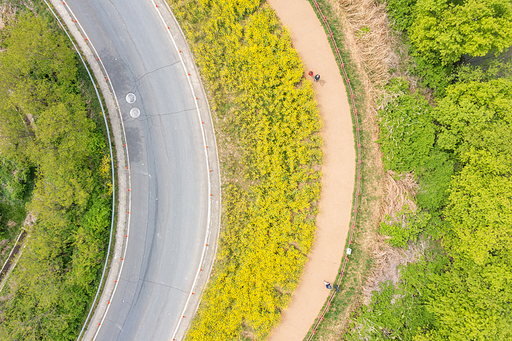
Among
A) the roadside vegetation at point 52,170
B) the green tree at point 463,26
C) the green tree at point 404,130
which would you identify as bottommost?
the roadside vegetation at point 52,170

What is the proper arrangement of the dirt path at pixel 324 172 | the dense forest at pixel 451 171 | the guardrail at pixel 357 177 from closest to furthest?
1. the dense forest at pixel 451 171
2. the guardrail at pixel 357 177
3. the dirt path at pixel 324 172

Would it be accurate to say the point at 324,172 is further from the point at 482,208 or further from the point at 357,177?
the point at 482,208

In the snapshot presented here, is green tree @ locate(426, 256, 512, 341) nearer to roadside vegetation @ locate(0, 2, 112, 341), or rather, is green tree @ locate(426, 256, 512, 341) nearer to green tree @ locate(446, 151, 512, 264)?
green tree @ locate(446, 151, 512, 264)

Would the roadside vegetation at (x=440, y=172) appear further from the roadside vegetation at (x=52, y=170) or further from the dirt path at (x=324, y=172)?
the roadside vegetation at (x=52, y=170)

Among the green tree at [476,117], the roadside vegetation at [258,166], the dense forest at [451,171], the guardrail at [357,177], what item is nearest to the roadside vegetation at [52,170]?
the roadside vegetation at [258,166]

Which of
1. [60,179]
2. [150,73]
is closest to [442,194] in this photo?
[150,73]
